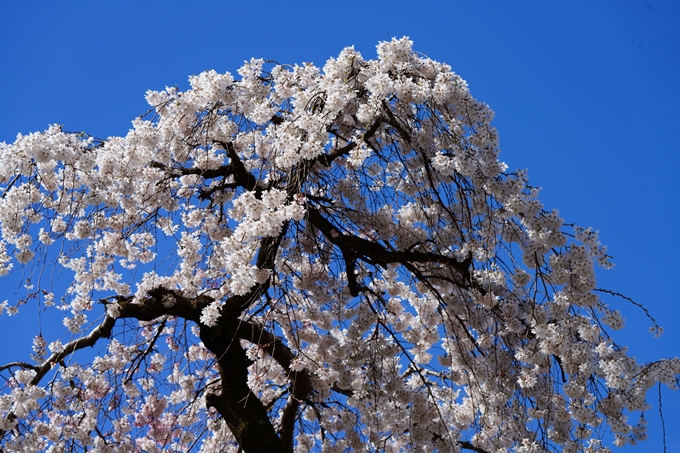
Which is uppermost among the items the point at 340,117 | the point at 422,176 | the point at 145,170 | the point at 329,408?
the point at 145,170

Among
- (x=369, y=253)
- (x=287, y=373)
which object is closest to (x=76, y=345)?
(x=287, y=373)

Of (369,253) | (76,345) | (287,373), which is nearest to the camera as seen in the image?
(369,253)

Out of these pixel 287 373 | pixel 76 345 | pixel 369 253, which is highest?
pixel 76 345

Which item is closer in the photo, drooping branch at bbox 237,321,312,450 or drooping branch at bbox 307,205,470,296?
drooping branch at bbox 307,205,470,296

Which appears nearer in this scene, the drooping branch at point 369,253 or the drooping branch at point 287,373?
the drooping branch at point 369,253

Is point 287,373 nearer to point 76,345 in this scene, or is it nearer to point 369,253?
point 369,253

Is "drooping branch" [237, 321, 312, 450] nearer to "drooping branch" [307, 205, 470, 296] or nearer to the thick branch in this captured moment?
"drooping branch" [307, 205, 470, 296]

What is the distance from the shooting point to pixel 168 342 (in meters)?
6.04

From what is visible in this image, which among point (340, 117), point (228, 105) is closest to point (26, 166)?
point (228, 105)

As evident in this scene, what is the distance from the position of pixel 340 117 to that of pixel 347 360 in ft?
5.40

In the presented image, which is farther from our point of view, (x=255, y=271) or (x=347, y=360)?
(x=347, y=360)

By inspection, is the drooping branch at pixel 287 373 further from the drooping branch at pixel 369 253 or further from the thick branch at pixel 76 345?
the thick branch at pixel 76 345

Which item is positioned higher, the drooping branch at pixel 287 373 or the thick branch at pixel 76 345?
the thick branch at pixel 76 345

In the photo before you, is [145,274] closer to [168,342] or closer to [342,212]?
[168,342]
